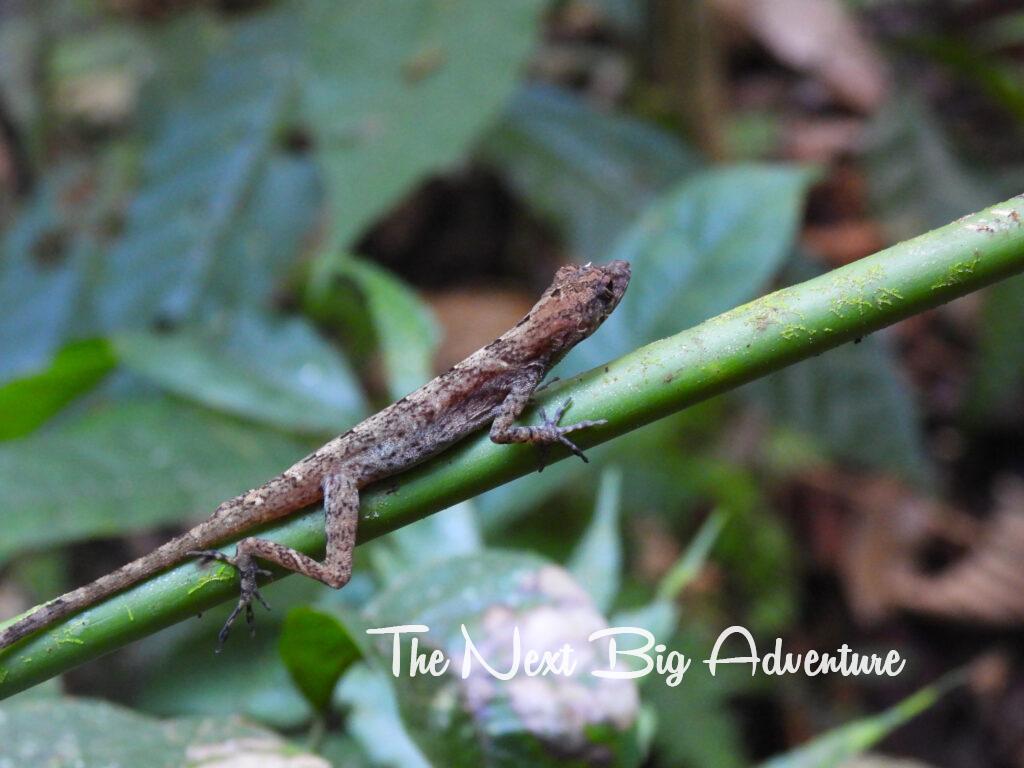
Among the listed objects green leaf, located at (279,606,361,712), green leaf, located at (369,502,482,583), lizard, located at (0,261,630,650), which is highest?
lizard, located at (0,261,630,650)

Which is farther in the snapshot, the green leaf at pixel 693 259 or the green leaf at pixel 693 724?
the green leaf at pixel 693 724

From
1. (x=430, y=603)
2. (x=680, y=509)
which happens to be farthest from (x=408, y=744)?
(x=680, y=509)

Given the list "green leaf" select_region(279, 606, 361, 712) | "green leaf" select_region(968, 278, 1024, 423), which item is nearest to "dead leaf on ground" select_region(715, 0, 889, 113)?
"green leaf" select_region(968, 278, 1024, 423)

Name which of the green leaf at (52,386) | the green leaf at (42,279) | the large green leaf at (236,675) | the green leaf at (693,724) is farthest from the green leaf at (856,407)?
the green leaf at (42,279)

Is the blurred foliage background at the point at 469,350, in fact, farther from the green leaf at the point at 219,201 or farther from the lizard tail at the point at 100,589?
the lizard tail at the point at 100,589

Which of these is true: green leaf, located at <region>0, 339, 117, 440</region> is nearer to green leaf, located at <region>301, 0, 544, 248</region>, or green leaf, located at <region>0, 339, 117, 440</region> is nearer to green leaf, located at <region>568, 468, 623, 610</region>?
green leaf, located at <region>301, 0, 544, 248</region>
